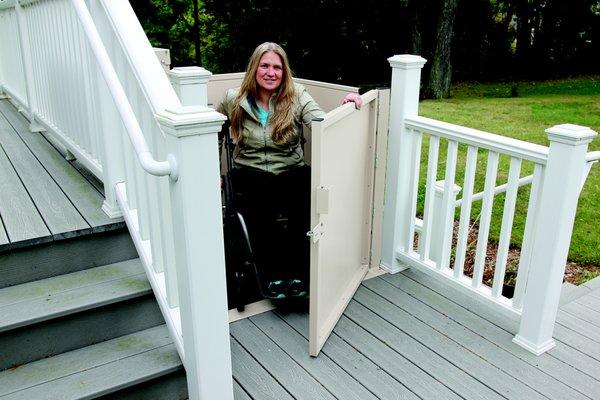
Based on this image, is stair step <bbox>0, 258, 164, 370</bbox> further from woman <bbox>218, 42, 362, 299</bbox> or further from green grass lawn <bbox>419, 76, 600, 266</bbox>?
green grass lawn <bbox>419, 76, 600, 266</bbox>

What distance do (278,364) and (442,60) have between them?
33.5 ft

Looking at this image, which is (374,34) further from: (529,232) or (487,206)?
(529,232)

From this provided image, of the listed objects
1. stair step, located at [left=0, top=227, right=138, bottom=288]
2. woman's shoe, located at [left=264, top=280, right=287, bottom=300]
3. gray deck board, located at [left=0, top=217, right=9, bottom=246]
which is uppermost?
gray deck board, located at [left=0, top=217, right=9, bottom=246]

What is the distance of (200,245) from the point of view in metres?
1.74

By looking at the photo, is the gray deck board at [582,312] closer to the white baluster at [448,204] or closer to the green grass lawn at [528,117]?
the white baluster at [448,204]

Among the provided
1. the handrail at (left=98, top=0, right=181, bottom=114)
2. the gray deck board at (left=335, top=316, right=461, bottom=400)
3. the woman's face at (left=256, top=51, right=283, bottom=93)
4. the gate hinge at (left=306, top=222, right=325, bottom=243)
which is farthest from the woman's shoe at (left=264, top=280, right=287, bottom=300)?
the handrail at (left=98, top=0, right=181, bottom=114)

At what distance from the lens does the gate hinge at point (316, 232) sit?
2.34 metres

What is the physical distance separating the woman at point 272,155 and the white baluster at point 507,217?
3.31ft

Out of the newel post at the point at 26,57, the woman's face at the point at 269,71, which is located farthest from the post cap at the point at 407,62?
the newel post at the point at 26,57

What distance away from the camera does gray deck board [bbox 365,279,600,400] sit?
236 centimetres

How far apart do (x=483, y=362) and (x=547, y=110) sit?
760 centimetres

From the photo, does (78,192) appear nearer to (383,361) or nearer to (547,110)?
(383,361)

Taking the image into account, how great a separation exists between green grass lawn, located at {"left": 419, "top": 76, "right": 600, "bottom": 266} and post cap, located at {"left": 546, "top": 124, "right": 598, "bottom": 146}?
2291mm

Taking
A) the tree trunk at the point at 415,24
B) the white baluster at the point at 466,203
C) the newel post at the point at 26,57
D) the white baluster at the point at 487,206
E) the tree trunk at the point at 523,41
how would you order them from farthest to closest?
the tree trunk at the point at 523,41, the tree trunk at the point at 415,24, the newel post at the point at 26,57, the white baluster at the point at 466,203, the white baluster at the point at 487,206
